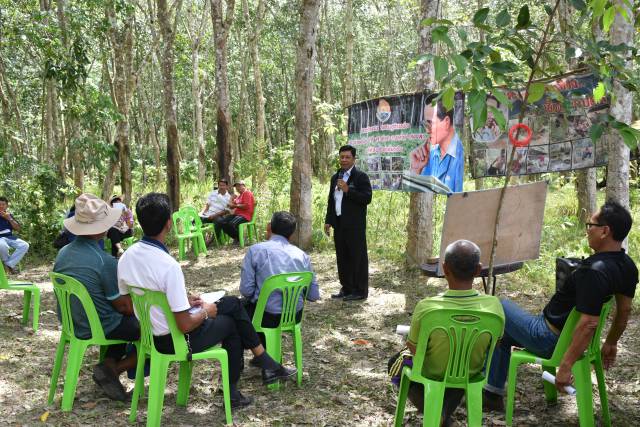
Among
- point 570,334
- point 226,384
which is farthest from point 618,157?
point 226,384

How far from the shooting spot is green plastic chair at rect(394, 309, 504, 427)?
3.23 meters

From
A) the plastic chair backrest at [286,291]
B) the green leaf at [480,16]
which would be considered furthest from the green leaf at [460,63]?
the plastic chair backrest at [286,291]

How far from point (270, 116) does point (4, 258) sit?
32.7m

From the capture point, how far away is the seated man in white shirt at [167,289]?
367 cm

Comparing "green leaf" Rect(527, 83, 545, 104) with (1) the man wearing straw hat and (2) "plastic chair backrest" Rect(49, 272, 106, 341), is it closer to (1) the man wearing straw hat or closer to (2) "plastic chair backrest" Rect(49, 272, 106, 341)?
(1) the man wearing straw hat

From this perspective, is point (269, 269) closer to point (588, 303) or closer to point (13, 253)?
point (588, 303)

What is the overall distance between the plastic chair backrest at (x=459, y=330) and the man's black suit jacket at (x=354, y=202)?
388cm

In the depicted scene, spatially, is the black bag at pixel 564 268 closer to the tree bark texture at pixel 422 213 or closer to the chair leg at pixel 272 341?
the chair leg at pixel 272 341

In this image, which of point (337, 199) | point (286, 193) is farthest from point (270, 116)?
point (337, 199)

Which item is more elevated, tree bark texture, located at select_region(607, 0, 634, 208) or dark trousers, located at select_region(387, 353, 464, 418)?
tree bark texture, located at select_region(607, 0, 634, 208)

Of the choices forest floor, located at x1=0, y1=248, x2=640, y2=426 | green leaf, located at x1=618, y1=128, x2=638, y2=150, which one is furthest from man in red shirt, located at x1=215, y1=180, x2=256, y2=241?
green leaf, located at x1=618, y1=128, x2=638, y2=150

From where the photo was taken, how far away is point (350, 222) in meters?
7.30

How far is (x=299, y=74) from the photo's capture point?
386 inches

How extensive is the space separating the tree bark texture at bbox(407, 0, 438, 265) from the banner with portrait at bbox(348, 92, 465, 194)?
1.11ft
